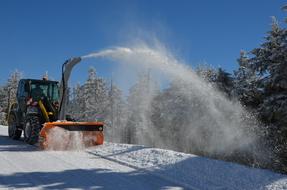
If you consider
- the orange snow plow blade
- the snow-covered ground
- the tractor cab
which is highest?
the tractor cab

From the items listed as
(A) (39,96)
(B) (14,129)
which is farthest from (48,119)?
(B) (14,129)

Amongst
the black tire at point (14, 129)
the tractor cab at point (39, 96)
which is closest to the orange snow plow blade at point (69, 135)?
the tractor cab at point (39, 96)

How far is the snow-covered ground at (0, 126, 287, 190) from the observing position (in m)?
A: 6.85

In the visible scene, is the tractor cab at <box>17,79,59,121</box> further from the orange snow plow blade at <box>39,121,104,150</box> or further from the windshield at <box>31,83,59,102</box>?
the orange snow plow blade at <box>39,121,104,150</box>

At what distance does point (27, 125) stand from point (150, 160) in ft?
18.7

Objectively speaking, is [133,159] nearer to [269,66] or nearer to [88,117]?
[269,66]

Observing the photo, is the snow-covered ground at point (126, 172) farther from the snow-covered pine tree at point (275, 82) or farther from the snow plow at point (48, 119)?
the snow-covered pine tree at point (275, 82)

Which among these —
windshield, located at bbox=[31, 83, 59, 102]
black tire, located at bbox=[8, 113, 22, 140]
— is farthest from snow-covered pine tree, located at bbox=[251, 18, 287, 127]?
black tire, located at bbox=[8, 113, 22, 140]

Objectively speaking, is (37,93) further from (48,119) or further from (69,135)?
(69,135)

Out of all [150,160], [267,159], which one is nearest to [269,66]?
[267,159]

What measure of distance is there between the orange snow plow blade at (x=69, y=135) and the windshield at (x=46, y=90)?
254cm

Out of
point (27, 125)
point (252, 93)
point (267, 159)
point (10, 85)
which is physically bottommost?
point (267, 159)

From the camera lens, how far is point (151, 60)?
12.8 meters

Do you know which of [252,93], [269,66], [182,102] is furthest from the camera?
[182,102]
